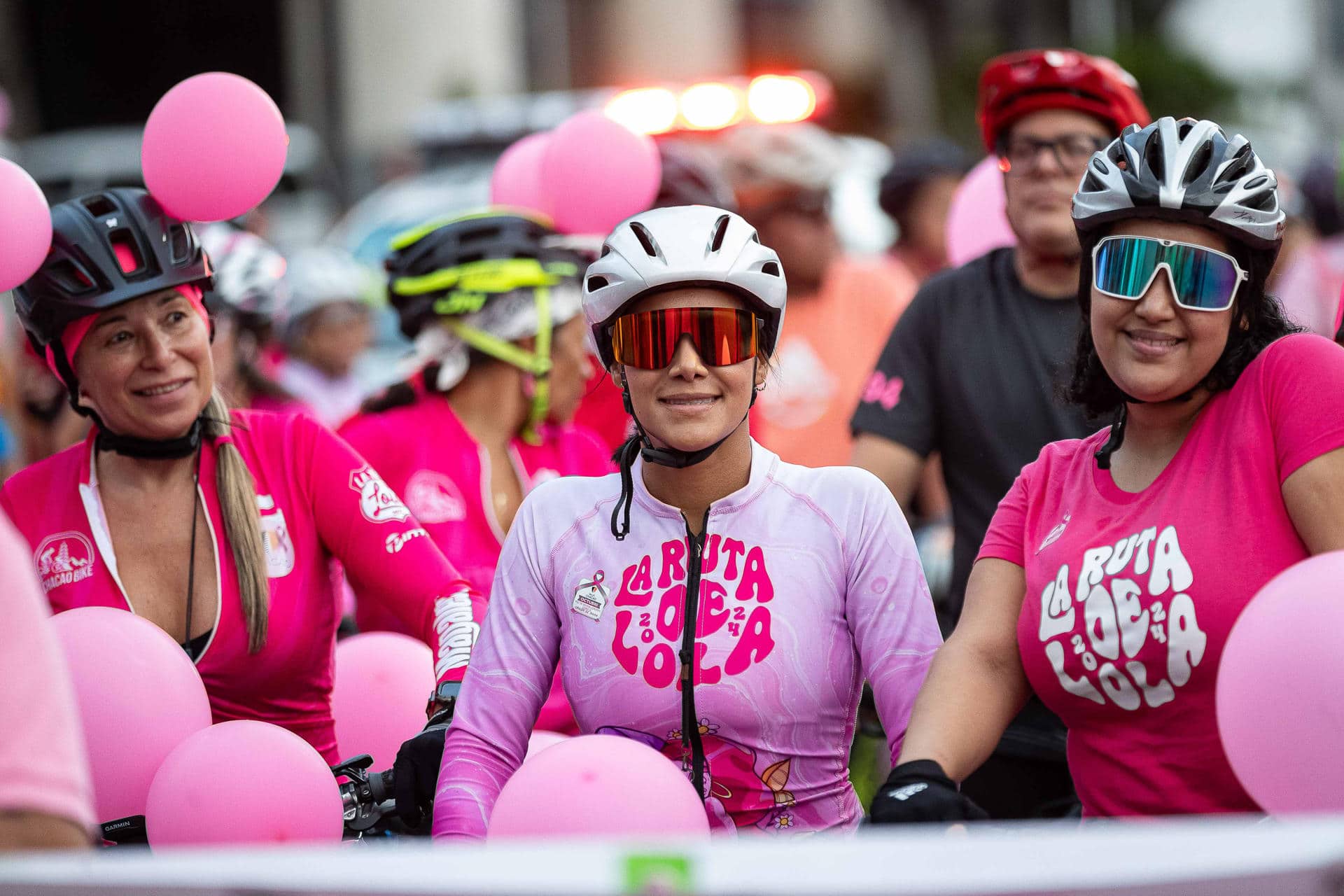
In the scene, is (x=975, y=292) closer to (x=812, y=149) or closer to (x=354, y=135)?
(x=812, y=149)

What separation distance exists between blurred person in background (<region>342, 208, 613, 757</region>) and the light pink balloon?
48 centimetres

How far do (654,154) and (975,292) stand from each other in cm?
199

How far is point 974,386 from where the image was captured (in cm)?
492

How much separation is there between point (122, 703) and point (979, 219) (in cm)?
410

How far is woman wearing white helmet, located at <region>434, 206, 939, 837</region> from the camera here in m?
3.50

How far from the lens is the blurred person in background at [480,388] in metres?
5.30

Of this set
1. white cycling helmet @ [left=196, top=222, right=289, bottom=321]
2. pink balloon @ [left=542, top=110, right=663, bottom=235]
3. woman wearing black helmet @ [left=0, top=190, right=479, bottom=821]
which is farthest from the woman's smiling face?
white cycling helmet @ [left=196, top=222, right=289, bottom=321]

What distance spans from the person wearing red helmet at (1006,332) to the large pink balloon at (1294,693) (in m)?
1.97

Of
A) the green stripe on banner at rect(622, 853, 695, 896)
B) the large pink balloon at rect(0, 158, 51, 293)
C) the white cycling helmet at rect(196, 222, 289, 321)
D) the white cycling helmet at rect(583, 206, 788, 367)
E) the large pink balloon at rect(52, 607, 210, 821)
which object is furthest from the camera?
the white cycling helmet at rect(196, 222, 289, 321)

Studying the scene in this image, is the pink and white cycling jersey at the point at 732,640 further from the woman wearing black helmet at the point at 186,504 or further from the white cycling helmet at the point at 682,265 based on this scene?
the woman wearing black helmet at the point at 186,504

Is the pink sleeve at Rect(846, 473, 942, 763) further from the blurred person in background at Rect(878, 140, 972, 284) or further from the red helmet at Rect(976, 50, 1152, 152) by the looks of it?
the blurred person in background at Rect(878, 140, 972, 284)

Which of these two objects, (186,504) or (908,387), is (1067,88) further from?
(186,504)

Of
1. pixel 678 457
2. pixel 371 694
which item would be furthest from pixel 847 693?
pixel 371 694

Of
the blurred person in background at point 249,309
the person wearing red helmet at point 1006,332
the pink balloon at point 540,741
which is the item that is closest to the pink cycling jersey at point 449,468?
the person wearing red helmet at point 1006,332
